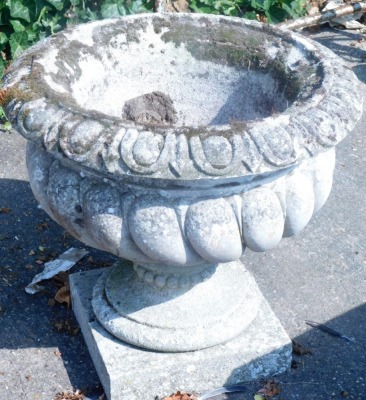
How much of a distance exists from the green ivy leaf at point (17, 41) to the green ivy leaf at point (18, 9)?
0.11 metres

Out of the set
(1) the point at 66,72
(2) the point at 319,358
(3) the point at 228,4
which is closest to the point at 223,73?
(1) the point at 66,72

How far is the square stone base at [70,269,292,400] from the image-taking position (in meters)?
2.94

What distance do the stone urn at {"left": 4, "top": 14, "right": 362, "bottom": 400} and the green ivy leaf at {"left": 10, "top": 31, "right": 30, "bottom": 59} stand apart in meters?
1.85

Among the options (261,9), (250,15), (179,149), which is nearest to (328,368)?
(179,149)

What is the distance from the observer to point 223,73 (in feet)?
10.5

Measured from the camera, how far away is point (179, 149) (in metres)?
2.36

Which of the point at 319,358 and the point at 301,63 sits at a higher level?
the point at 301,63

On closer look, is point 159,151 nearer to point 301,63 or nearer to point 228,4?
point 301,63

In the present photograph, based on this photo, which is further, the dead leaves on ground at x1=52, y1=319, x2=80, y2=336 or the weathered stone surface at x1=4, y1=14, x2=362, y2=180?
the dead leaves on ground at x1=52, y1=319, x2=80, y2=336

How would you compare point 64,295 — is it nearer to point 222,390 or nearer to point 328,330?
point 222,390

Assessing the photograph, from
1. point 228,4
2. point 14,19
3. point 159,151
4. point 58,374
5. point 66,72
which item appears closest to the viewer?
point 159,151

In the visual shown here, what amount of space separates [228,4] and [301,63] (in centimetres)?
270

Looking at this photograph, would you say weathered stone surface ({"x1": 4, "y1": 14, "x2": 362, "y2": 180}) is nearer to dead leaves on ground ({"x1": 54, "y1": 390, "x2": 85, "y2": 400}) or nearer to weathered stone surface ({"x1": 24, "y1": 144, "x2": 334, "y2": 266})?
weathered stone surface ({"x1": 24, "y1": 144, "x2": 334, "y2": 266})

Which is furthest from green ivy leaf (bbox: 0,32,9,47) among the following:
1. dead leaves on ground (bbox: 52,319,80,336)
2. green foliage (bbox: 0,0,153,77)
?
dead leaves on ground (bbox: 52,319,80,336)
